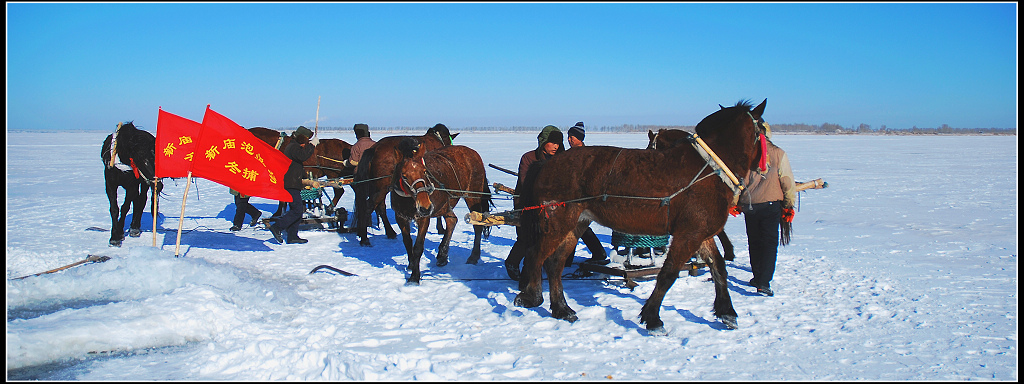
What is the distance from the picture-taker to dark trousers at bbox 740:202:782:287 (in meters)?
6.58

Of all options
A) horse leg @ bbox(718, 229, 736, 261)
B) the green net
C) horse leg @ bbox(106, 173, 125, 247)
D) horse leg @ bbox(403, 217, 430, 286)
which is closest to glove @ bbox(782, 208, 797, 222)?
horse leg @ bbox(718, 229, 736, 261)

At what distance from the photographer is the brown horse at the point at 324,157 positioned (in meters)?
11.8

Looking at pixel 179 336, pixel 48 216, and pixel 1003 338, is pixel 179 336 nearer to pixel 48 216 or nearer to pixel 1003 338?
pixel 1003 338

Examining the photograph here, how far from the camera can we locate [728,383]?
4309 millimetres

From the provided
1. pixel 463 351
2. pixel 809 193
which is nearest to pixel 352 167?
pixel 463 351

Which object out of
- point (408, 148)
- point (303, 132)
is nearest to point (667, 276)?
point (408, 148)

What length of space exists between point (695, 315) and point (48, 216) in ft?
42.1

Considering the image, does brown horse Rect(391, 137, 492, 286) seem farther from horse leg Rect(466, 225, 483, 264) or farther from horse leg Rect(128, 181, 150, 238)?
horse leg Rect(128, 181, 150, 238)

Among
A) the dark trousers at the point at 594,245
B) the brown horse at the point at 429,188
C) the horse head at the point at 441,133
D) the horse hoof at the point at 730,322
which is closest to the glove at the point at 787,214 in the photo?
the horse hoof at the point at 730,322

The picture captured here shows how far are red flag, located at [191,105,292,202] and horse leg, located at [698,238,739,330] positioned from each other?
5.60 meters

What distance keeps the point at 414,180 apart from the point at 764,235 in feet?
12.7

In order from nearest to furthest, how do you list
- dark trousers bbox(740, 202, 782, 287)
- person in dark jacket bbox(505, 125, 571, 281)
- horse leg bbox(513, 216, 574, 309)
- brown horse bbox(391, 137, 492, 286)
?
horse leg bbox(513, 216, 574, 309) < dark trousers bbox(740, 202, 782, 287) < person in dark jacket bbox(505, 125, 571, 281) < brown horse bbox(391, 137, 492, 286)

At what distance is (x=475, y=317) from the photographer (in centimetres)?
596

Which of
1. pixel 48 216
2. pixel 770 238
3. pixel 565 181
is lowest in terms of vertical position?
pixel 48 216
